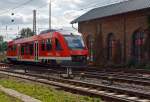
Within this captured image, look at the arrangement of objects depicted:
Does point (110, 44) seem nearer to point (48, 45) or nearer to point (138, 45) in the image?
point (138, 45)

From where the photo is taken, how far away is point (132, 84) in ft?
67.4

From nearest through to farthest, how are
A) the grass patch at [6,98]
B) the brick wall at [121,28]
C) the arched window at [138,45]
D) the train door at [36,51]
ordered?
the grass patch at [6,98]
the train door at [36,51]
the arched window at [138,45]
the brick wall at [121,28]

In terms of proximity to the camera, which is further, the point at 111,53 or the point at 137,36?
the point at 111,53

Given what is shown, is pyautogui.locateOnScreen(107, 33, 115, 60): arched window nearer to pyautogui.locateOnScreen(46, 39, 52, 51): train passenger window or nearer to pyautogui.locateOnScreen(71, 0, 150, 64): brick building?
pyautogui.locateOnScreen(71, 0, 150, 64): brick building

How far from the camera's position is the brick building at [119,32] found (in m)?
43.3

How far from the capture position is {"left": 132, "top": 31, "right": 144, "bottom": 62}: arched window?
4359 cm

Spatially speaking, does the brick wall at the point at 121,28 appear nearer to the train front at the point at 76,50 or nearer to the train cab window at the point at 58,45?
the train front at the point at 76,50

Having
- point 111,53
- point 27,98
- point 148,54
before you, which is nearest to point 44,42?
point 148,54

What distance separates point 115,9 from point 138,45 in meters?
6.86

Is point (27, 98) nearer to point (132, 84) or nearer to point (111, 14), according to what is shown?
point (132, 84)

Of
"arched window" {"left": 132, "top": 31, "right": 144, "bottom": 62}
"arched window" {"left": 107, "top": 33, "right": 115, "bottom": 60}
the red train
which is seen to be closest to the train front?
the red train

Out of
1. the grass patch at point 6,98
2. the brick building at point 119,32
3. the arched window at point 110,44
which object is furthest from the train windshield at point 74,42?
the grass patch at point 6,98

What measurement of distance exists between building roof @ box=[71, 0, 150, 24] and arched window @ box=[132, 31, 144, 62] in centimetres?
251

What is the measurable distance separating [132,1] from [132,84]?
97.9 ft
